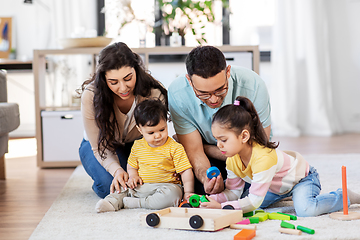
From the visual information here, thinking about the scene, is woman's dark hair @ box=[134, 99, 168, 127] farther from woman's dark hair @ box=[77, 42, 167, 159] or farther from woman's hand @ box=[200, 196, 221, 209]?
woman's hand @ box=[200, 196, 221, 209]

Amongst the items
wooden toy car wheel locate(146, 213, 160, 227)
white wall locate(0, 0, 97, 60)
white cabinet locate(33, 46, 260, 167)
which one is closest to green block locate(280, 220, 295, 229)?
wooden toy car wheel locate(146, 213, 160, 227)

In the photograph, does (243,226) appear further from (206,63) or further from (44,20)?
(44,20)

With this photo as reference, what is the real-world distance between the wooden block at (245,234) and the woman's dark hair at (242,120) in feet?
1.06

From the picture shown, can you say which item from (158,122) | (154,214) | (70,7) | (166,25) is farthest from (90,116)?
(70,7)

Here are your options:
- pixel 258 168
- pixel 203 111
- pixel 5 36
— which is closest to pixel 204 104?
pixel 203 111

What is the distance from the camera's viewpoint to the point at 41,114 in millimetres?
2732

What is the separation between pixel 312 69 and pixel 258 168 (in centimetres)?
275

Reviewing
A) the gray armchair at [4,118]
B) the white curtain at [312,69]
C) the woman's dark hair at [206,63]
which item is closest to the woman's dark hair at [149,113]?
the woman's dark hair at [206,63]

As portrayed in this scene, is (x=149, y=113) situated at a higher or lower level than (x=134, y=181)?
higher

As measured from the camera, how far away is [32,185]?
2.24 meters

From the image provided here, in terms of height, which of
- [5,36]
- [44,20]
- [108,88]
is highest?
[44,20]

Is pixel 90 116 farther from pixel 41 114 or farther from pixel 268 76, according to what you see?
pixel 268 76

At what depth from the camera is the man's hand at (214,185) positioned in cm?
159

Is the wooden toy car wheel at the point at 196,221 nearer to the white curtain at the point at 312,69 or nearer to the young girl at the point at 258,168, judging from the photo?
the young girl at the point at 258,168
